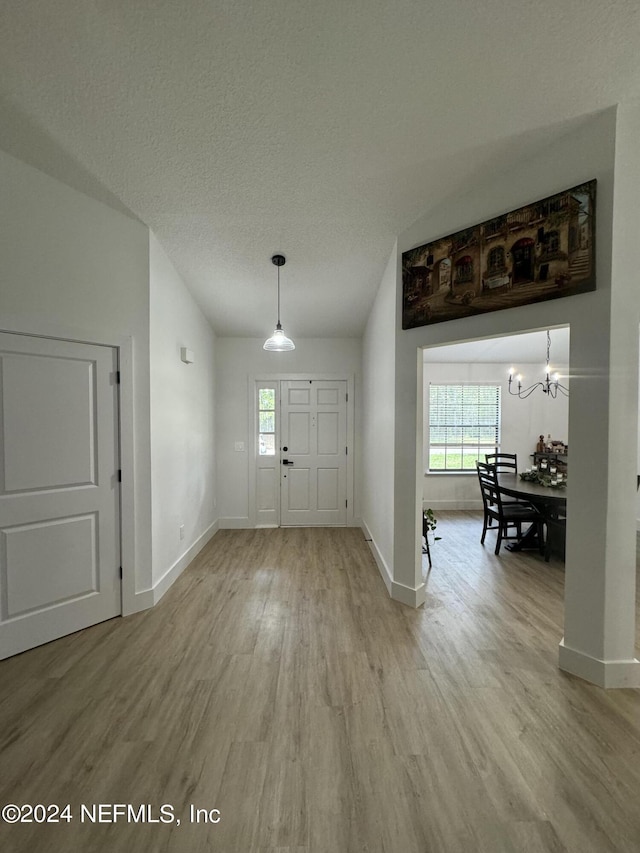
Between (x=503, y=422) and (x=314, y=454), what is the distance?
143 inches

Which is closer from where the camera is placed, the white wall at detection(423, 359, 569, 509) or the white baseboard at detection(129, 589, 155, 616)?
the white baseboard at detection(129, 589, 155, 616)

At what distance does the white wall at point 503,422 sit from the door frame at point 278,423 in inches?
72.1

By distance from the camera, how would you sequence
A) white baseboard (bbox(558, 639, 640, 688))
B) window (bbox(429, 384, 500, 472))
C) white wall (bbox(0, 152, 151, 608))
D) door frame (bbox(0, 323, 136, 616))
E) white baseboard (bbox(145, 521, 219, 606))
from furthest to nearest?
1. window (bbox(429, 384, 500, 472))
2. white baseboard (bbox(145, 521, 219, 606))
3. door frame (bbox(0, 323, 136, 616))
4. white wall (bbox(0, 152, 151, 608))
5. white baseboard (bbox(558, 639, 640, 688))

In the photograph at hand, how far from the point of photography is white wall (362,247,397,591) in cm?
308

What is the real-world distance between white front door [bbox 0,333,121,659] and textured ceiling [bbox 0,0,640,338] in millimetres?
1298

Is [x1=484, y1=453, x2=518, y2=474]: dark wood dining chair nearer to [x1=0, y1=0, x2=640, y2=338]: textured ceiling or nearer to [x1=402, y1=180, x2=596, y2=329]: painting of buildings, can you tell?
[x1=402, y1=180, x2=596, y2=329]: painting of buildings

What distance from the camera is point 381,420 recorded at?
11.5 feet

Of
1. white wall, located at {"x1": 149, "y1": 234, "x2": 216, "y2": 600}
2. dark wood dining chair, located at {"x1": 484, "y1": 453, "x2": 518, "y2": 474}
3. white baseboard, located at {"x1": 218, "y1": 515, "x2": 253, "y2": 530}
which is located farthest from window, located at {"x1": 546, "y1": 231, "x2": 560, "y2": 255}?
white baseboard, located at {"x1": 218, "y1": 515, "x2": 253, "y2": 530}

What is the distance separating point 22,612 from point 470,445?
6.23 m

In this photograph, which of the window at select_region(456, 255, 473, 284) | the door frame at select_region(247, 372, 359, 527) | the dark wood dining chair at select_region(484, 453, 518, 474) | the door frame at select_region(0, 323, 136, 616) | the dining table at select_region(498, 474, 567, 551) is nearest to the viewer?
the window at select_region(456, 255, 473, 284)

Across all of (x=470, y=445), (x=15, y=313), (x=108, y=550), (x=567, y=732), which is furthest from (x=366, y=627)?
(x=470, y=445)

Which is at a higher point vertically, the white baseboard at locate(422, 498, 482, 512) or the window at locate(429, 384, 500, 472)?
the window at locate(429, 384, 500, 472)

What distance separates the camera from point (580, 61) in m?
1.59

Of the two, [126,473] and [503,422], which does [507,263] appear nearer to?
[126,473]
